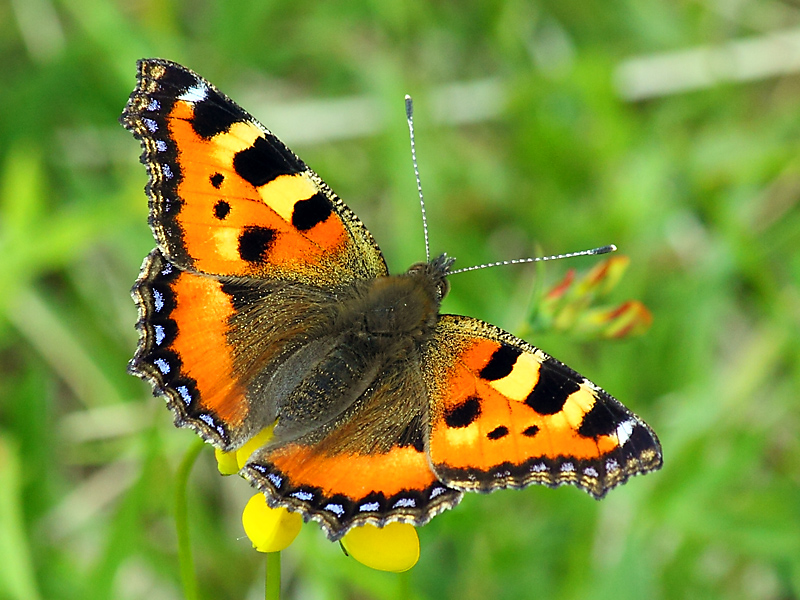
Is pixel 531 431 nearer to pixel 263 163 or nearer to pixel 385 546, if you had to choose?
pixel 385 546

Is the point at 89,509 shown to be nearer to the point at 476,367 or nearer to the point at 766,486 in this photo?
the point at 476,367

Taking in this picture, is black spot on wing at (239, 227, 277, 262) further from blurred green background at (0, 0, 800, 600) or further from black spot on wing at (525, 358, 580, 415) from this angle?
black spot on wing at (525, 358, 580, 415)

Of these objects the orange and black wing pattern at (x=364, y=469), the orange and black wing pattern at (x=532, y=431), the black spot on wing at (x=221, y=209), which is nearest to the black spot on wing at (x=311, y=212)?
the black spot on wing at (x=221, y=209)

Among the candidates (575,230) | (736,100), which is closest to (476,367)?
(575,230)

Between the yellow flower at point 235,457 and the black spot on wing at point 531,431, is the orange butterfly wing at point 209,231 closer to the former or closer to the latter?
the yellow flower at point 235,457

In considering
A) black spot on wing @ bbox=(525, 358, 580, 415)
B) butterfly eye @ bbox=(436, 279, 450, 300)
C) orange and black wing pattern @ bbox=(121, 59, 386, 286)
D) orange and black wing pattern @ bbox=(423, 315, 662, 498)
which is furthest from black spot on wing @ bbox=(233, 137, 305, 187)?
black spot on wing @ bbox=(525, 358, 580, 415)

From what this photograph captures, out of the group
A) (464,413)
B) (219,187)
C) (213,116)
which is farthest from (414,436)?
(213,116)
